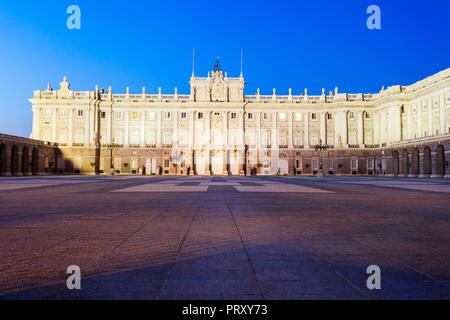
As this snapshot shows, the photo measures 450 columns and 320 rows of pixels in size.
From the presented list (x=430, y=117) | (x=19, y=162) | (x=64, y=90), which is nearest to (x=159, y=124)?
(x=64, y=90)

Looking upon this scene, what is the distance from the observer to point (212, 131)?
64.8 metres

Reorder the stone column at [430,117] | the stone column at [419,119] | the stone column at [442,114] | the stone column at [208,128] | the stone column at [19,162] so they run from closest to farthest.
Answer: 1. the stone column at [442,114]
2. the stone column at [19,162]
3. the stone column at [430,117]
4. the stone column at [419,119]
5. the stone column at [208,128]

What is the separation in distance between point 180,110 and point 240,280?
63.8 m

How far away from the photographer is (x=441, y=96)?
47.9 m

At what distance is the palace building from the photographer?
206 ft

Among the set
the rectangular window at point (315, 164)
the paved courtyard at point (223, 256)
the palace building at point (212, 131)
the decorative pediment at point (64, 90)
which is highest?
the decorative pediment at point (64, 90)

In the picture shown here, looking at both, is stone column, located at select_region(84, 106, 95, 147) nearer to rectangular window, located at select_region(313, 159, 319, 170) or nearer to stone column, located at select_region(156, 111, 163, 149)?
stone column, located at select_region(156, 111, 163, 149)

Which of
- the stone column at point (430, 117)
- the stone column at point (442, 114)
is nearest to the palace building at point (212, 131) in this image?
the stone column at point (430, 117)

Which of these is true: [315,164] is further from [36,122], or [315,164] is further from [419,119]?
[36,122]

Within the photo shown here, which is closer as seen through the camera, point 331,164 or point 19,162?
point 19,162

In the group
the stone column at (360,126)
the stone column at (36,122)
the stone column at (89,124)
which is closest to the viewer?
the stone column at (36,122)

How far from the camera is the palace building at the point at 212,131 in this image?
6278cm

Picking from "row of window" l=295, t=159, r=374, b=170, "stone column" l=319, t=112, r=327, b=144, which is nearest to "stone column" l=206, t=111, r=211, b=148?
"row of window" l=295, t=159, r=374, b=170

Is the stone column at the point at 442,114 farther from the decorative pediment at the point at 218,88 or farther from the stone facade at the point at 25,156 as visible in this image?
the stone facade at the point at 25,156
